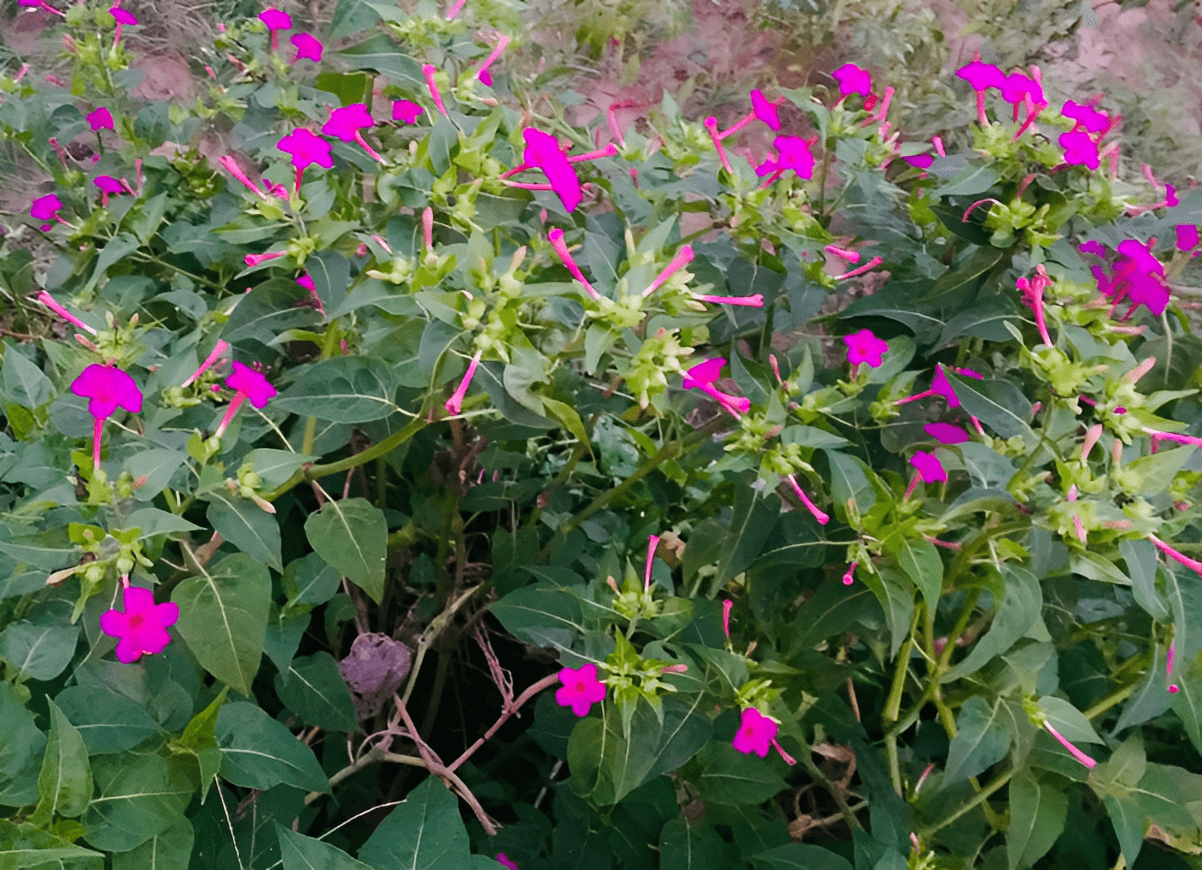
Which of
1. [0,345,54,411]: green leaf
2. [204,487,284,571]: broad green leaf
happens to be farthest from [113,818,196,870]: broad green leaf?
[0,345,54,411]: green leaf

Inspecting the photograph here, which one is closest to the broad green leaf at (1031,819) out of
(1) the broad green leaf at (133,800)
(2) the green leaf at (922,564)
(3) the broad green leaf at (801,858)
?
(3) the broad green leaf at (801,858)

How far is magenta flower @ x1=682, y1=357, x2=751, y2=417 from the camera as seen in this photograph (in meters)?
0.69

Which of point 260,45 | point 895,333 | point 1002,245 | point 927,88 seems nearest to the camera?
point 1002,245

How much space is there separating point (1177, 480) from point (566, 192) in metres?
0.67

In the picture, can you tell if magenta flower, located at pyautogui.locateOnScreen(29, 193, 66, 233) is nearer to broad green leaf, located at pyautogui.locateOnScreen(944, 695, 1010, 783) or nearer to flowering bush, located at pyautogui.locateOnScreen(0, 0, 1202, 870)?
flowering bush, located at pyautogui.locateOnScreen(0, 0, 1202, 870)

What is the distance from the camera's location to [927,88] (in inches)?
86.5

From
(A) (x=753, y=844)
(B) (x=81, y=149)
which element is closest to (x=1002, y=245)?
(A) (x=753, y=844)

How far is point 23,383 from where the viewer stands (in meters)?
0.85

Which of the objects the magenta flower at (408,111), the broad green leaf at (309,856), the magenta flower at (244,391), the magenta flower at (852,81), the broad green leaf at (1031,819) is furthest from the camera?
the magenta flower at (852,81)

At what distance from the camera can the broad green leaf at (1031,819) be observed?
824 mm

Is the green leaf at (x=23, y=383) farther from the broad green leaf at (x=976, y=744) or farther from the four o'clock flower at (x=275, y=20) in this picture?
the broad green leaf at (x=976, y=744)

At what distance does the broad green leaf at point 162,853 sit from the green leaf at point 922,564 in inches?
25.5

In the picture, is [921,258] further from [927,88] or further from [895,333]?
[927,88]

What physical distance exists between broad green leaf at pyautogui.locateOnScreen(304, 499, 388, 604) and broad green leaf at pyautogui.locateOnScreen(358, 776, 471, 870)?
187 millimetres
